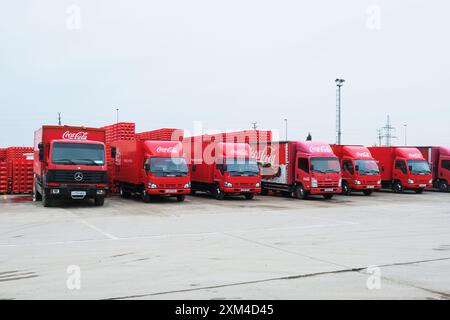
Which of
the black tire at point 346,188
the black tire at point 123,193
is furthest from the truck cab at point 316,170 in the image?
the black tire at point 123,193

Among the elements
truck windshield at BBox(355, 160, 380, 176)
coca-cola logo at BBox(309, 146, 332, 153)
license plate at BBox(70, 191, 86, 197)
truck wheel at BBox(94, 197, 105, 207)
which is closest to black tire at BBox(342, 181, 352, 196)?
truck windshield at BBox(355, 160, 380, 176)

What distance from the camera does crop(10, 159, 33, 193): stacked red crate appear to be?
2624cm

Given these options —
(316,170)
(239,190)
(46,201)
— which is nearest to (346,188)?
(316,170)

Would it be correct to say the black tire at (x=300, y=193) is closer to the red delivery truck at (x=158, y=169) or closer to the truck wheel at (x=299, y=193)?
the truck wheel at (x=299, y=193)

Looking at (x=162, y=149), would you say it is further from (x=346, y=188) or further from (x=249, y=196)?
(x=346, y=188)

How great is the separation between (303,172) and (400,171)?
9030 millimetres

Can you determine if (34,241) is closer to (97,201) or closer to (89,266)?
(89,266)

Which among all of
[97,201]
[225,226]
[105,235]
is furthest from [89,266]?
[97,201]

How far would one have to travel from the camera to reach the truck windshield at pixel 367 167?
27.0m

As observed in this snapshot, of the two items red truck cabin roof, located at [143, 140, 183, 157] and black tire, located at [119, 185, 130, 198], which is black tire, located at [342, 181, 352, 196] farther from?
black tire, located at [119, 185, 130, 198]

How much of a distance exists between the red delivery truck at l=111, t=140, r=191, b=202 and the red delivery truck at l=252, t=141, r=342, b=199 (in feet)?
18.2

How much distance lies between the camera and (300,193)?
24.6 m
